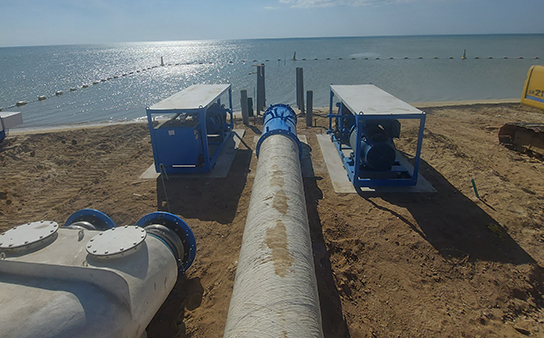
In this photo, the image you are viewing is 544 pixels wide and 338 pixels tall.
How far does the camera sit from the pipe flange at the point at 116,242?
316 centimetres

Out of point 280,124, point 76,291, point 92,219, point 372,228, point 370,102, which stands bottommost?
point 372,228

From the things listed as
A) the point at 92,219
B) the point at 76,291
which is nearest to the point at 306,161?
the point at 92,219

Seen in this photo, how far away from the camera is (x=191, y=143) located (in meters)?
8.66

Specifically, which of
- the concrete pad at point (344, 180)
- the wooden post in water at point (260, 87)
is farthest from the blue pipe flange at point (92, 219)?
the wooden post in water at point (260, 87)

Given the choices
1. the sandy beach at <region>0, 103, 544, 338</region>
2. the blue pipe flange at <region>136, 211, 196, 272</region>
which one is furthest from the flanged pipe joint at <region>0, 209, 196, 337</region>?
the sandy beach at <region>0, 103, 544, 338</region>

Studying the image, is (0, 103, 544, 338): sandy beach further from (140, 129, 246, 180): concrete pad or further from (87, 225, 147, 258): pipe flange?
(87, 225, 147, 258): pipe flange

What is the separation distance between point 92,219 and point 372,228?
4858mm

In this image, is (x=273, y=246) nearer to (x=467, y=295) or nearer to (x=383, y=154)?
(x=467, y=295)

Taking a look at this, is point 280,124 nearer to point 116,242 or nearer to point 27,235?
point 116,242

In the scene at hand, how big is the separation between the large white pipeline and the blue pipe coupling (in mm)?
2271

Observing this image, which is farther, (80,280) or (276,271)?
(276,271)

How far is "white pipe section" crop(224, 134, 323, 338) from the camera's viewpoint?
9.29 ft

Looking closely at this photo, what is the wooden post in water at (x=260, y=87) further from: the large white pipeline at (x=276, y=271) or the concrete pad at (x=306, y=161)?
the large white pipeline at (x=276, y=271)

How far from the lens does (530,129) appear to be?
9.98m
